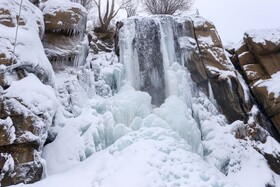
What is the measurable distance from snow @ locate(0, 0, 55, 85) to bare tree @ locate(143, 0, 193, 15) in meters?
8.70

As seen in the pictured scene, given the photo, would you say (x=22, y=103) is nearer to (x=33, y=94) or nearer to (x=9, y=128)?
(x=33, y=94)

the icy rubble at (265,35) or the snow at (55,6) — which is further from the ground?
the snow at (55,6)

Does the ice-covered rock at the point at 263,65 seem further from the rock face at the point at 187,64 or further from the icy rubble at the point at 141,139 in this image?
the icy rubble at the point at 141,139

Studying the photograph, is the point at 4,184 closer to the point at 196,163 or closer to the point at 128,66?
the point at 196,163

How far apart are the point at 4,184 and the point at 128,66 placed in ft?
14.8

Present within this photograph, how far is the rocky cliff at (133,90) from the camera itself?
5.39 meters

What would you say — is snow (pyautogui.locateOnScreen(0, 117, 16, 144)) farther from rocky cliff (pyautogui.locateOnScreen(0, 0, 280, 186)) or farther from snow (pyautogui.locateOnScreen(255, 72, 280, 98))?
snow (pyautogui.locateOnScreen(255, 72, 280, 98))

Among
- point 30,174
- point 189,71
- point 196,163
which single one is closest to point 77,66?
point 189,71

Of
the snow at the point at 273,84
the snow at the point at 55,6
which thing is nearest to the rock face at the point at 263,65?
the snow at the point at 273,84

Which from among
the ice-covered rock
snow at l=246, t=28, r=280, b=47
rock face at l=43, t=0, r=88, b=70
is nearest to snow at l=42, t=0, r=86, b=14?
rock face at l=43, t=0, r=88, b=70

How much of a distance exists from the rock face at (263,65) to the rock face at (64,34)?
4897 mm

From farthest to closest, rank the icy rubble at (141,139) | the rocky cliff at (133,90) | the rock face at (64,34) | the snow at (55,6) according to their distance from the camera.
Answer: the snow at (55,6), the rock face at (64,34), the rocky cliff at (133,90), the icy rubble at (141,139)

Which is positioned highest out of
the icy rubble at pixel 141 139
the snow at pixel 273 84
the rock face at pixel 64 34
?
the rock face at pixel 64 34

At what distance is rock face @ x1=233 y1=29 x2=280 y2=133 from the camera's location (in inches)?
311
